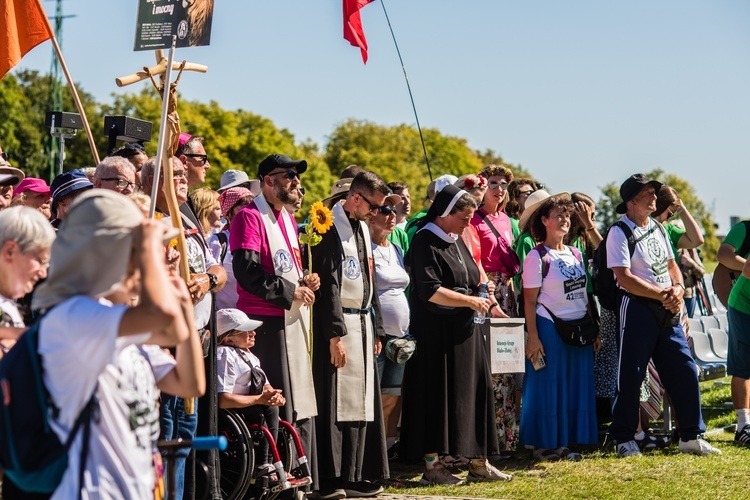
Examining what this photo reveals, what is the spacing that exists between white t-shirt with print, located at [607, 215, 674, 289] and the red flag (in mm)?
2643

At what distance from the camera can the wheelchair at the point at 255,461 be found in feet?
22.1

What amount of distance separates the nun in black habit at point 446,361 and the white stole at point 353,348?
632 mm

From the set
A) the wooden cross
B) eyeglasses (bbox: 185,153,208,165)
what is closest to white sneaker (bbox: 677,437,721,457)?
eyeglasses (bbox: 185,153,208,165)

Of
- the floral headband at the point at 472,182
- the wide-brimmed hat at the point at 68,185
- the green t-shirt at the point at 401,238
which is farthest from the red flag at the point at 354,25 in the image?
the wide-brimmed hat at the point at 68,185

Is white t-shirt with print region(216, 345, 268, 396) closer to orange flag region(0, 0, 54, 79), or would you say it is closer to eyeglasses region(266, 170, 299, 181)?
eyeglasses region(266, 170, 299, 181)

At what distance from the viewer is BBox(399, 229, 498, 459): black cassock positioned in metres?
8.44

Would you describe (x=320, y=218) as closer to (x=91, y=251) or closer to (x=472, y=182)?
(x=472, y=182)

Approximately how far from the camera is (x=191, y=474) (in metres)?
6.40

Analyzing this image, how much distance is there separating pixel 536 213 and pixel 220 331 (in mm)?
3691

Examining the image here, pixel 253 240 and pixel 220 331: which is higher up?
pixel 253 240

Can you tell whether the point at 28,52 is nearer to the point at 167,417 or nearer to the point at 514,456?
the point at 167,417

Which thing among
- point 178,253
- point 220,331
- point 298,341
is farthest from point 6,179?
point 298,341

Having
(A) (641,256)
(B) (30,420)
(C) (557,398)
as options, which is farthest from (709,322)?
(B) (30,420)

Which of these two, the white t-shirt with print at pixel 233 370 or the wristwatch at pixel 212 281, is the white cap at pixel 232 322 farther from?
the wristwatch at pixel 212 281
